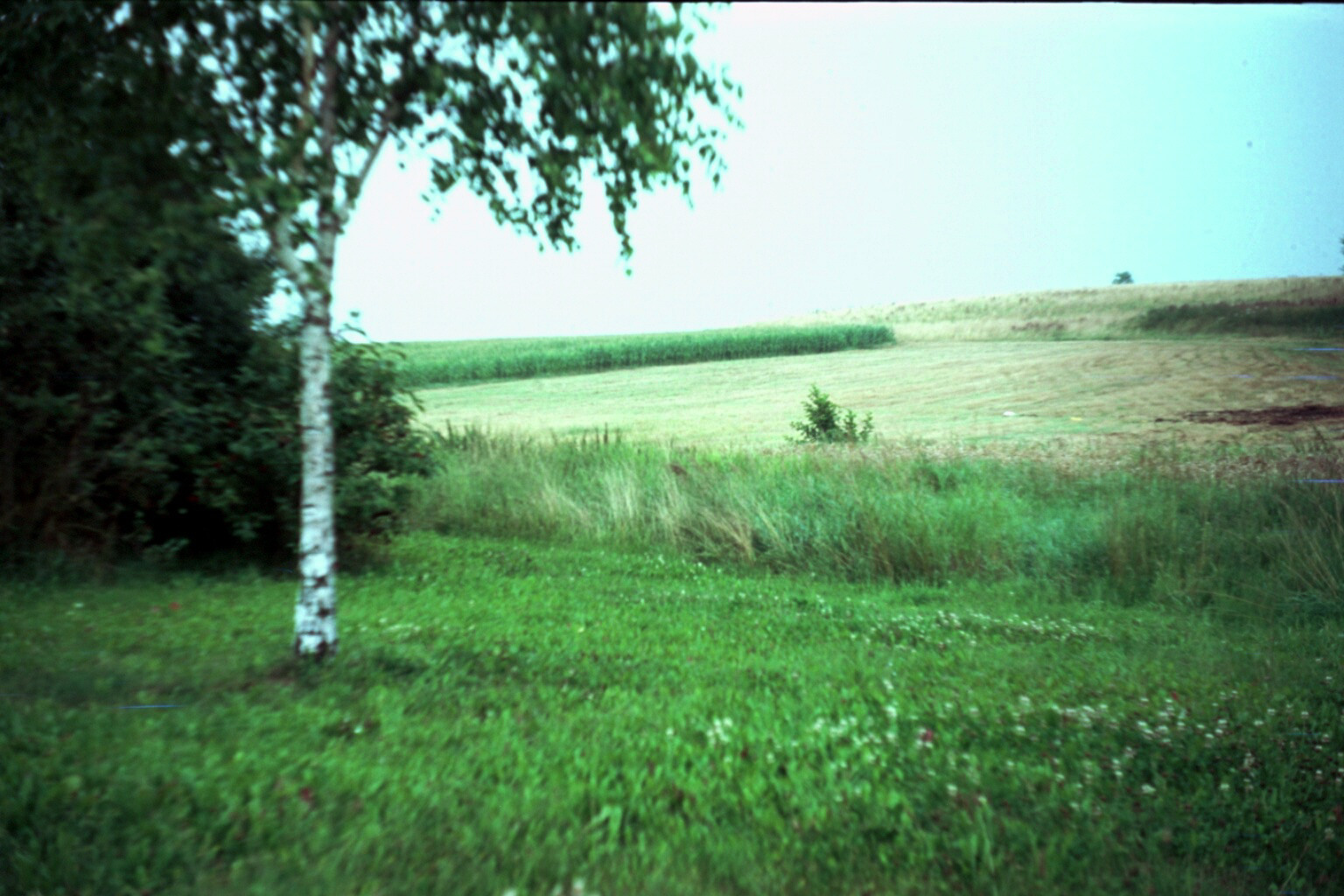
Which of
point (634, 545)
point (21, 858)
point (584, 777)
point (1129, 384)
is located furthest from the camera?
point (1129, 384)

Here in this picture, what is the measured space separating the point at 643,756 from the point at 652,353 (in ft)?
146

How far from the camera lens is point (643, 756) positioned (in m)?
4.60

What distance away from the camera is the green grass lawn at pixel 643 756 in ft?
11.7

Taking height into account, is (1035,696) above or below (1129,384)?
below

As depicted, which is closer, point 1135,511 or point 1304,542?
point 1304,542

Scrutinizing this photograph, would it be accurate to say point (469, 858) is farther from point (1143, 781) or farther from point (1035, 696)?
point (1035, 696)

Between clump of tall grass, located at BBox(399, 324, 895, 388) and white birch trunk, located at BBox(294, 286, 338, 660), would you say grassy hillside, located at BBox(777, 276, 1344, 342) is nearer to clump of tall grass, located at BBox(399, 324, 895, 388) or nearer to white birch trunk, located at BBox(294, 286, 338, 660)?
clump of tall grass, located at BBox(399, 324, 895, 388)

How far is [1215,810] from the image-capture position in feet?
14.4

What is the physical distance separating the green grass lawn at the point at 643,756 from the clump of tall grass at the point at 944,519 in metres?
2.39

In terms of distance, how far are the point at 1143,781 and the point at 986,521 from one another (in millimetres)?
6873

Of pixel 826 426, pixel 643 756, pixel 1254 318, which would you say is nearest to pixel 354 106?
pixel 643 756

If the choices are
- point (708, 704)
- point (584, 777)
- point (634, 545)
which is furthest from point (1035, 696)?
point (634, 545)

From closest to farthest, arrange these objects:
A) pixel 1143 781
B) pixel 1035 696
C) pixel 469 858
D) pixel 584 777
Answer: pixel 469 858 → pixel 584 777 → pixel 1143 781 → pixel 1035 696

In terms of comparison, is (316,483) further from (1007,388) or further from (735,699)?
(1007,388)
